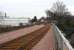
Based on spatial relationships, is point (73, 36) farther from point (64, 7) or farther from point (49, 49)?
point (64, 7)

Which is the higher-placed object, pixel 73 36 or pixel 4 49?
pixel 4 49

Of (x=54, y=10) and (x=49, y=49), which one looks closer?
(x=49, y=49)

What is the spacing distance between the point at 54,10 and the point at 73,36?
3122 inches

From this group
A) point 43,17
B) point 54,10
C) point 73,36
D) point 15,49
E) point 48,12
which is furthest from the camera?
point 43,17

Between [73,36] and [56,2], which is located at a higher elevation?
[56,2]

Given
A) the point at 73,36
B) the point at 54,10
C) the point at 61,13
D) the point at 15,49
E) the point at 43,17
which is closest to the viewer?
the point at 15,49

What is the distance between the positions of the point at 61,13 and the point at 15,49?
10268 centimetres

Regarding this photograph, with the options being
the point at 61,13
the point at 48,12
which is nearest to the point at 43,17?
the point at 48,12

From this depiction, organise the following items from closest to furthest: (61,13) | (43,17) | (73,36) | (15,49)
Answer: (15,49), (73,36), (61,13), (43,17)

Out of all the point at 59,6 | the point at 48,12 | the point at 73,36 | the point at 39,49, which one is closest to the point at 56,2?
the point at 59,6

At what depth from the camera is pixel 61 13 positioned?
11731cm

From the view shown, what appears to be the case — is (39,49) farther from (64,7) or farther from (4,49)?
(64,7)

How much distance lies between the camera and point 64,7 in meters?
123

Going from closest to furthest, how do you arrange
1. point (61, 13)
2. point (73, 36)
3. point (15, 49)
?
point (15, 49), point (73, 36), point (61, 13)
